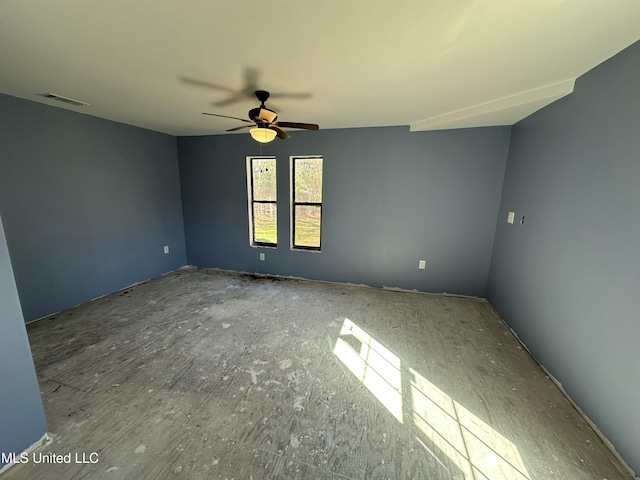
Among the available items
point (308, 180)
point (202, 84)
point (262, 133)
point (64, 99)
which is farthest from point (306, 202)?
point (64, 99)

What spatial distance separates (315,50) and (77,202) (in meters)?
3.38

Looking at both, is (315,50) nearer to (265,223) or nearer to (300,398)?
(300,398)

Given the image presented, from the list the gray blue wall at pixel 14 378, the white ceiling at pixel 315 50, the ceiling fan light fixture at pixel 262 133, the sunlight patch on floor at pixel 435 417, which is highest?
the white ceiling at pixel 315 50

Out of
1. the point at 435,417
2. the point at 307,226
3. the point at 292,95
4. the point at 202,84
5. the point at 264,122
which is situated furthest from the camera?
the point at 307,226

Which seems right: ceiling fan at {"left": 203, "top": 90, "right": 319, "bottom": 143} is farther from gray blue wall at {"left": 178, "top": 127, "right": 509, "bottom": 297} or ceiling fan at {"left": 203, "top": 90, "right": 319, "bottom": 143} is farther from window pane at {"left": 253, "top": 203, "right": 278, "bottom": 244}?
window pane at {"left": 253, "top": 203, "right": 278, "bottom": 244}

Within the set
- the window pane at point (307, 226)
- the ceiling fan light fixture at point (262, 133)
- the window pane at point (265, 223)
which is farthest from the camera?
the window pane at point (265, 223)

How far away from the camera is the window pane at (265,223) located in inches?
163

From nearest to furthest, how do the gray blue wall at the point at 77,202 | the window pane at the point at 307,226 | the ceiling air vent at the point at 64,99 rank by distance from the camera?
1. the ceiling air vent at the point at 64,99
2. the gray blue wall at the point at 77,202
3. the window pane at the point at 307,226

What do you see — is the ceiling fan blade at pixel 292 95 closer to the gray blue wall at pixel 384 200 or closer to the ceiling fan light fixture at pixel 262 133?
the ceiling fan light fixture at pixel 262 133

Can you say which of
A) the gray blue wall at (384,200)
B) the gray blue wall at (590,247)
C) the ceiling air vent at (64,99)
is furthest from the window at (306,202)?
the gray blue wall at (590,247)

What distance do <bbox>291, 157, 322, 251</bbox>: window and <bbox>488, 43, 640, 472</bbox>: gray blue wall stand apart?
2550 millimetres

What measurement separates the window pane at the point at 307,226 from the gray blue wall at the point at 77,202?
7.45 feet

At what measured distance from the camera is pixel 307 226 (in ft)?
13.2

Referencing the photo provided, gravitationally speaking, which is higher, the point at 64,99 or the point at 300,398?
the point at 64,99
